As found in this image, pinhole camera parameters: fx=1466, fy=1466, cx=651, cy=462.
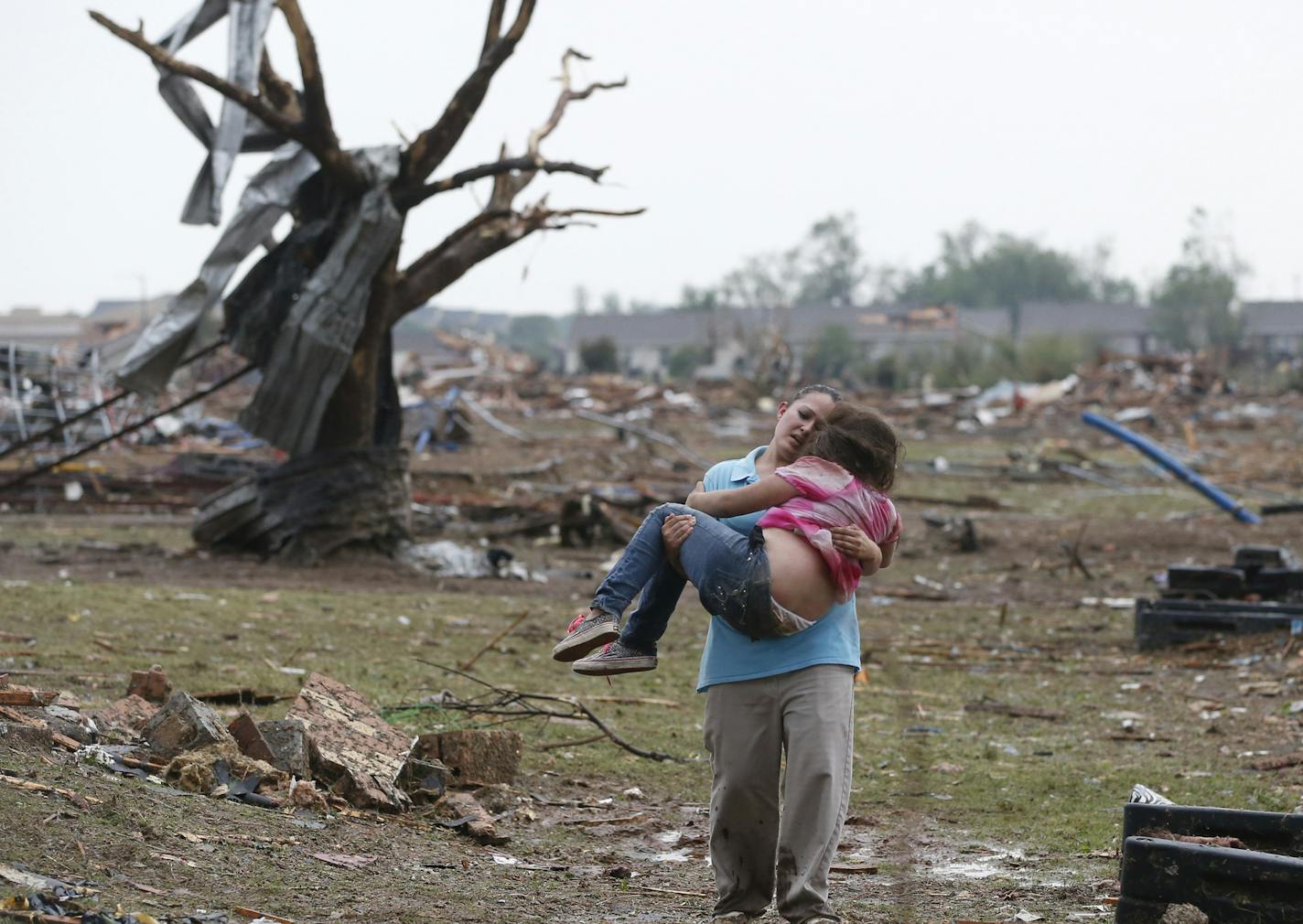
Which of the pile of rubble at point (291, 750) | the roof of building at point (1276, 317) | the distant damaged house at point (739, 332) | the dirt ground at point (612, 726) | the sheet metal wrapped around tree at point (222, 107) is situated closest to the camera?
the dirt ground at point (612, 726)

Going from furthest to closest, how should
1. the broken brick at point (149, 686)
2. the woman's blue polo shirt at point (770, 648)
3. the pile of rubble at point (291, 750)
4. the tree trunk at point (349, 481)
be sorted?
the tree trunk at point (349, 481), the broken brick at point (149, 686), the pile of rubble at point (291, 750), the woman's blue polo shirt at point (770, 648)

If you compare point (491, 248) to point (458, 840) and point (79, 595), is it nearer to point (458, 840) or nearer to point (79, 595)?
point (79, 595)

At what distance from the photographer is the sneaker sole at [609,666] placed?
4.52 meters

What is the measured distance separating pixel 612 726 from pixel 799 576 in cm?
401

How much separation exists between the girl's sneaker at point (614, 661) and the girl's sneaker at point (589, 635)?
0.18 ft

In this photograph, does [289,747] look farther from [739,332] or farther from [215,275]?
[739,332]

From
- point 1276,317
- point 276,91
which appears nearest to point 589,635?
point 276,91

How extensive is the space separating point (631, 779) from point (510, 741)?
2.57 ft

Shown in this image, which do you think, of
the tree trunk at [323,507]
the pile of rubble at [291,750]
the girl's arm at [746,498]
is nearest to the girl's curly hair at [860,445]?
the girl's arm at [746,498]

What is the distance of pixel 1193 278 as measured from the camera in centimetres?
9081

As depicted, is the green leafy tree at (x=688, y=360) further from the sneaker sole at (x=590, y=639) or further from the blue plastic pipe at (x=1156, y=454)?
the sneaker sole at (x=590, y=639)

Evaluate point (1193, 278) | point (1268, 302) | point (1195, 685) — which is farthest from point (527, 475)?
point (1268, 302)

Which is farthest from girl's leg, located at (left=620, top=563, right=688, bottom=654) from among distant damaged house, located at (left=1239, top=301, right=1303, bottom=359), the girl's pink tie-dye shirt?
distant damaged house, located at (left=1239, top=301, right=1303, bottom=359)

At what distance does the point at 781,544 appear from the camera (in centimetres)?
434
